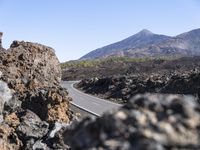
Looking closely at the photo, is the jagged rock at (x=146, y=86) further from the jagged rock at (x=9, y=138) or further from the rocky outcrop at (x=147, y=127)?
the rocky outcrop at (x=147, y=127)

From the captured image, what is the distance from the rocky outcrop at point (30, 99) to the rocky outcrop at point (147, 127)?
1011cm

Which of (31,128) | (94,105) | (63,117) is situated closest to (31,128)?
(31,128)

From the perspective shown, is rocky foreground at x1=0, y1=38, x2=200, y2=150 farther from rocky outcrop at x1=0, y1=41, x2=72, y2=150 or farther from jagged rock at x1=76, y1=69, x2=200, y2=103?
jagged rock at x1=76, y1=69, x2=200, y2=103

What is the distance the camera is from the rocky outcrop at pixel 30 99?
15.3m

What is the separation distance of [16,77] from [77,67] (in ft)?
366

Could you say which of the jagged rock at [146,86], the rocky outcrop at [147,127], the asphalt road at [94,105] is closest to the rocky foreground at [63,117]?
the rocky outcrop at [147,127]

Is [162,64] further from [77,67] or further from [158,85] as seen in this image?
[158,85]

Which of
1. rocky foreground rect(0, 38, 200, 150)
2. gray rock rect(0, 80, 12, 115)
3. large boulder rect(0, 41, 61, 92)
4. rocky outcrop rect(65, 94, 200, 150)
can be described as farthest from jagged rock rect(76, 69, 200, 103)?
rocky outcrop rect(65, 94, 200, 150)

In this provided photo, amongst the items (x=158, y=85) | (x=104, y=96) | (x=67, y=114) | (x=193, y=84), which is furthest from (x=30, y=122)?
(x=104, y=96)

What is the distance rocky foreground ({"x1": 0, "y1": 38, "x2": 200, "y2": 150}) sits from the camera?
3836mm

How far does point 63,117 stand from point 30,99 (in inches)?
66.6

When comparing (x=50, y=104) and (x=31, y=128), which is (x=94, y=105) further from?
(x=31, y=128)

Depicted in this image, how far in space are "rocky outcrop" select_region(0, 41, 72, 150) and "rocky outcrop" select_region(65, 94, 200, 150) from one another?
1011 centimetres

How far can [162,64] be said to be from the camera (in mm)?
114188
